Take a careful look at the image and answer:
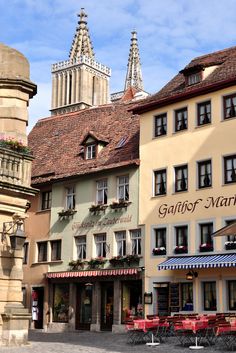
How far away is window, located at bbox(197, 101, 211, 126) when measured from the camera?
3008cm

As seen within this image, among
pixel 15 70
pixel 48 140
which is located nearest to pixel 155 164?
pixel 48 140

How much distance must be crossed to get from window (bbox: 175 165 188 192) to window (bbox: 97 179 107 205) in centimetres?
459

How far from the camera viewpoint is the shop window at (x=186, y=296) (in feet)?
94.2

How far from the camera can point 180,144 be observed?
101 ft

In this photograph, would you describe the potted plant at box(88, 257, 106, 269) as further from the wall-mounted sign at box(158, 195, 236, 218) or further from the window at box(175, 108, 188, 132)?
the window at box(175, 108, 188, 132)

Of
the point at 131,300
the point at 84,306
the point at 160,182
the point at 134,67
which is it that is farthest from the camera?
the point at 134,67

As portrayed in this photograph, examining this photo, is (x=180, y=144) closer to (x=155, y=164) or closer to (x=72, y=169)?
(x=155, y=164)

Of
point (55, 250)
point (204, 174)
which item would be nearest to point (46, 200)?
point (55, 250)

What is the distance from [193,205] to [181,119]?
14.6 feet

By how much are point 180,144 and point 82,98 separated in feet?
259

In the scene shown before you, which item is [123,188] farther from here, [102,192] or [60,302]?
[60,302]

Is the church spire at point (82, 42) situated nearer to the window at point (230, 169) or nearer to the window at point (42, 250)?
the window at point (42, 250)

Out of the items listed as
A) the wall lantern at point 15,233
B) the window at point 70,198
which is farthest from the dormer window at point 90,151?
the wall lantern at point 15,233

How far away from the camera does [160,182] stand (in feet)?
103
